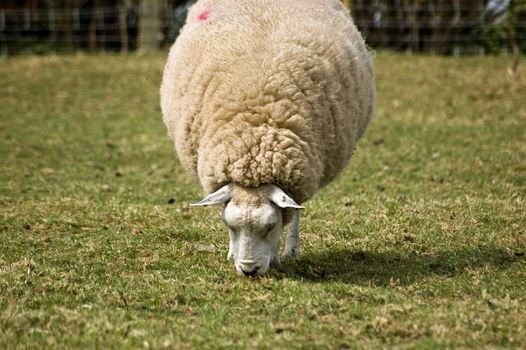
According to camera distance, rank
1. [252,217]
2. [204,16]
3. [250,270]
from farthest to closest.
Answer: [204,16]
[250,270]
[252,217]

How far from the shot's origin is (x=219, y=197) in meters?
5.31

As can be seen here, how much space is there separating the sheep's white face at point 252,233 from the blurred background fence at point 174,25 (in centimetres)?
1346

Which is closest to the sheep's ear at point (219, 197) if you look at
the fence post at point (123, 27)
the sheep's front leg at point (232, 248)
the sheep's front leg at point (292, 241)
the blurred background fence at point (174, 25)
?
the sheep's front leg at point (232, 248)

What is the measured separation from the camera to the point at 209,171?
5512mm

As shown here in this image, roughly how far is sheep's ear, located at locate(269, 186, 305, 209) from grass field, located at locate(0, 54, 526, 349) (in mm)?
498

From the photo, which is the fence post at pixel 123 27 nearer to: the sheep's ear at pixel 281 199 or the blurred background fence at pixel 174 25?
the blurred background fence at pixel 174 25

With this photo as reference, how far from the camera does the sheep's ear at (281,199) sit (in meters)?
5.21

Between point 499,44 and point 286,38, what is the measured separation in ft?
→ 45.0

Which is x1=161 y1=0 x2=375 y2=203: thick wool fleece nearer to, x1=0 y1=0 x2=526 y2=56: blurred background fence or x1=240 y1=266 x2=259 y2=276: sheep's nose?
x1=240 y1=266 x2=259 y2=276: sheep's nose

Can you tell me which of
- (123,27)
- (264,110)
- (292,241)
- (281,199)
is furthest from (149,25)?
(281,199)

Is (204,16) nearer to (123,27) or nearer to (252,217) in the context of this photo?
(252,217)

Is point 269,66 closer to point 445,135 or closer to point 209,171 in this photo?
point 209,171

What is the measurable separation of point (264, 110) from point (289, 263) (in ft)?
3.93

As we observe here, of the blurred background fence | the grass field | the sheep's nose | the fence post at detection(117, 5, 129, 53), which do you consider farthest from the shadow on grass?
the fence post at detection(117, 5, 129, 53)
